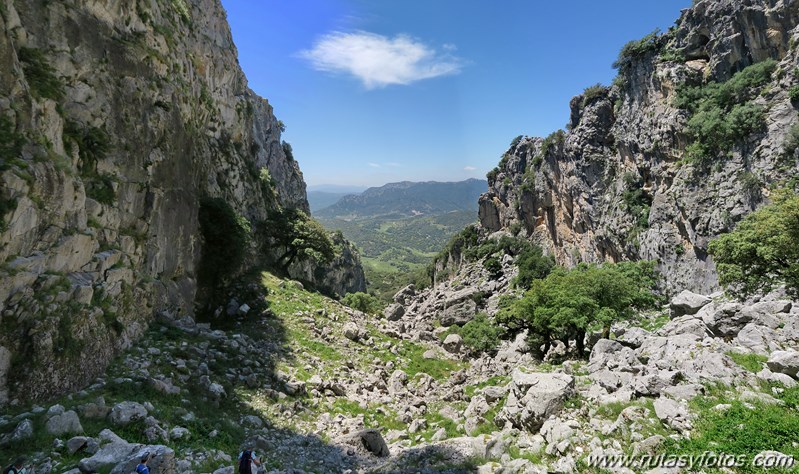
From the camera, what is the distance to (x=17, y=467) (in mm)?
8312

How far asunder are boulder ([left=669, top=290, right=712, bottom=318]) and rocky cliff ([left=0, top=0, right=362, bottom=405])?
30.0m

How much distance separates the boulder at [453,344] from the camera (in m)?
35.3

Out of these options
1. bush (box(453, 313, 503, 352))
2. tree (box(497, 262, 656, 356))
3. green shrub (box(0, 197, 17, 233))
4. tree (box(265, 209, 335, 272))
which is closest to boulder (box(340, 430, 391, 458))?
green shrub (box(0, 197, 17, 233))

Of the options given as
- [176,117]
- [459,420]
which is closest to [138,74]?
[176,117]

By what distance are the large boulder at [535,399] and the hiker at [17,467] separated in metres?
13.9

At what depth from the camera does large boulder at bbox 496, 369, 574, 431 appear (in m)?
13.4

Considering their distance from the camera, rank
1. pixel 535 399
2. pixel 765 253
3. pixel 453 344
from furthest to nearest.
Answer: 1. pixel 453 344
2. pixel 765 253
3. pixel 535 399

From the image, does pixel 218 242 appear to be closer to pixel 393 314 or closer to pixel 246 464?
pixel 246 464

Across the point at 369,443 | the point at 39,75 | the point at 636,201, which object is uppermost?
the point at 39,75

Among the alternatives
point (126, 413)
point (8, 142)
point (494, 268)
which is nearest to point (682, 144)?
point (494, 268)

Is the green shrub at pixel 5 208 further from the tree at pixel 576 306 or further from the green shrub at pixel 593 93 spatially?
the green shrub at pixel 593 93

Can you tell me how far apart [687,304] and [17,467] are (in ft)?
97.8

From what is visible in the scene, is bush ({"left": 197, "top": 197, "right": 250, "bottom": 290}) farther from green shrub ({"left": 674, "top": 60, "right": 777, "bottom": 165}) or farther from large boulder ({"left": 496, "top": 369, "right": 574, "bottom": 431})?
green shrub ({"left": 674, "top": 60, "right": 777, "bottom": 165})

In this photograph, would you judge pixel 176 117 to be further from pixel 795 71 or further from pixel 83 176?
pixel 795 71
